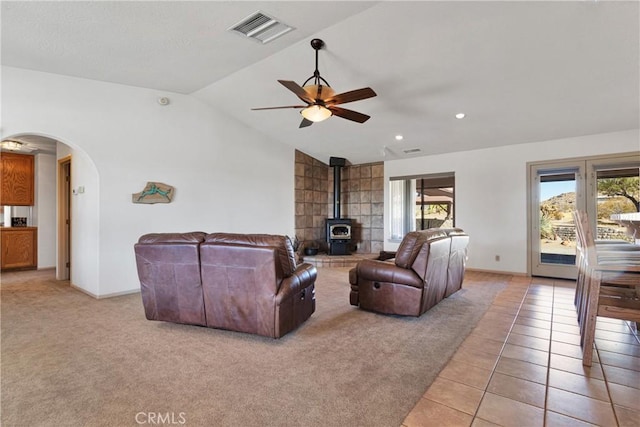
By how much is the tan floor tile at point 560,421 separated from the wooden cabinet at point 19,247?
341 inches

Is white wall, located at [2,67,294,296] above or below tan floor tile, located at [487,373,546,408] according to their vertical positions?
above

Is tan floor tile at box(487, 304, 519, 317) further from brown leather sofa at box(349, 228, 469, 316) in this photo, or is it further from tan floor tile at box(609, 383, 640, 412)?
tan floor tile at box(609, 383, 640, 412)

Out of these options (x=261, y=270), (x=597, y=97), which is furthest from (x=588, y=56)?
(x=261, y=270)

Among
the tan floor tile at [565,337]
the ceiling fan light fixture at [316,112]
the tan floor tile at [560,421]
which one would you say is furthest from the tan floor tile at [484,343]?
the ceiling fan light fixture at [316,112]

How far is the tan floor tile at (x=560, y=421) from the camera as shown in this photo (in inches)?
65.1

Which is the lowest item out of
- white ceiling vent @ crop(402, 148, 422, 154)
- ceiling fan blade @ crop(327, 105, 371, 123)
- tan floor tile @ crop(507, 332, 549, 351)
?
tan floor tile @ crop(507, 332, 549, 351)

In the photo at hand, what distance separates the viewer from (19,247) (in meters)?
6.33

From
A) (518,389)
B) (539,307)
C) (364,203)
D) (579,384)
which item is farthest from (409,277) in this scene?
(364,203)

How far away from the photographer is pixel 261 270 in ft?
8.66

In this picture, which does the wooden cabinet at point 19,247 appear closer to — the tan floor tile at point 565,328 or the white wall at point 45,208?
the white wall at point 45,208

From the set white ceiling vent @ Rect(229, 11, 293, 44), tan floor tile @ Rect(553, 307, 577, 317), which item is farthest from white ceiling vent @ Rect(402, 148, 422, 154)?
white ceiling vent @ Rect(229, 11, 293, 44)

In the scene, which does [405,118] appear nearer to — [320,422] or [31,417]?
[320,422]

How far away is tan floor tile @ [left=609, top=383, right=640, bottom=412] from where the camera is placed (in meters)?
1.82

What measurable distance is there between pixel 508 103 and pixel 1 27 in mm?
5935
